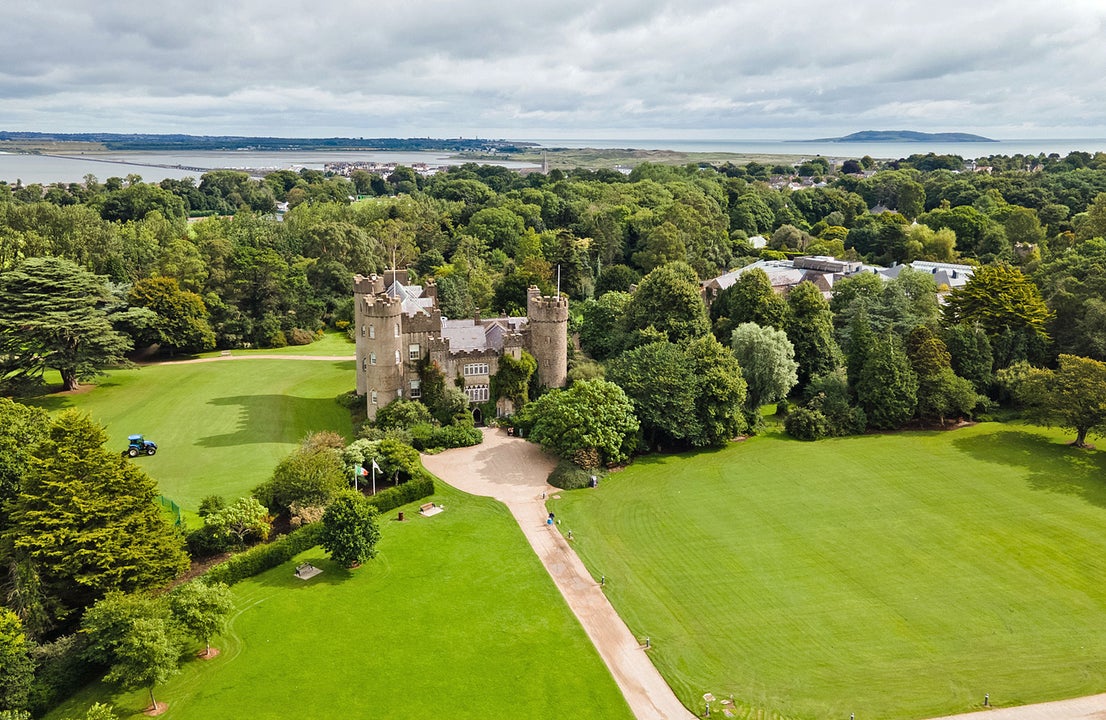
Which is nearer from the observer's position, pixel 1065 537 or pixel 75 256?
pixel 1065 537

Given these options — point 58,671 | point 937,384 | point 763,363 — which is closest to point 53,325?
point 58,671

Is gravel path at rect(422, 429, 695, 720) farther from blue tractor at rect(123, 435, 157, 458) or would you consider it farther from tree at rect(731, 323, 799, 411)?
tree at rect(731, 323, 799, 411)

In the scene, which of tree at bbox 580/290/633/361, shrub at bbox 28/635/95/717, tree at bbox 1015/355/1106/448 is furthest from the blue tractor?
tree at bbox 1015/355/1106/448

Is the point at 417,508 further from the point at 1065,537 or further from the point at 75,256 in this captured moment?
the point at 75,256

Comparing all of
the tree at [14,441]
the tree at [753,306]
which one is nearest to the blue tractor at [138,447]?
the tree at [14,441]

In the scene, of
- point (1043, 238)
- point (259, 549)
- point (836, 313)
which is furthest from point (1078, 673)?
point (1043, 238)

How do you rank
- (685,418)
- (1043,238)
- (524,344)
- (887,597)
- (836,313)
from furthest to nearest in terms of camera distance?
(1043,238), (836,313), (524,344), (685,418), (887,597)

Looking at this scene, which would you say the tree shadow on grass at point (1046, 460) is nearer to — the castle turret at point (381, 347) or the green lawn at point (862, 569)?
the green lawn at point (862, 569)
